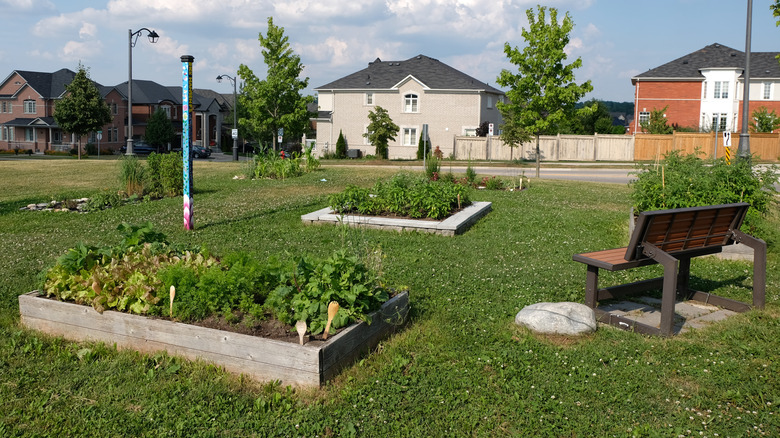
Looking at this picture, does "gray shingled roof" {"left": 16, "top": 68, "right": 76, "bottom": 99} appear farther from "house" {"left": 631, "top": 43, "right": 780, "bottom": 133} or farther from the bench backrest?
the bench backrest

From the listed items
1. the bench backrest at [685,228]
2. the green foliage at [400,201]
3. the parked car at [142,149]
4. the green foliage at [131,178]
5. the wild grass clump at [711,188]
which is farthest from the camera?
the parked car at [142,149]

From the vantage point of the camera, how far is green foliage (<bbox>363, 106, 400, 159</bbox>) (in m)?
47.5

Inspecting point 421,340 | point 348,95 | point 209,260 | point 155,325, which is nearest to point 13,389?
point 155,325

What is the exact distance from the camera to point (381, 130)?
155ft

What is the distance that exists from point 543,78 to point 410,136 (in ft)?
77.2

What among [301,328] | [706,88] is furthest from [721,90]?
[301,328]

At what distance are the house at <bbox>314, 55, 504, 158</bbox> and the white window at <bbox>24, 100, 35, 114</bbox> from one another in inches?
1302

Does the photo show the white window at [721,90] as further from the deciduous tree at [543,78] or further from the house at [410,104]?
the deciduous tree at [543,78]

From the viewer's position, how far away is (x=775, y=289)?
24.3 feet

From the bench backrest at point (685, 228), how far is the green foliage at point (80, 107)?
170 ft

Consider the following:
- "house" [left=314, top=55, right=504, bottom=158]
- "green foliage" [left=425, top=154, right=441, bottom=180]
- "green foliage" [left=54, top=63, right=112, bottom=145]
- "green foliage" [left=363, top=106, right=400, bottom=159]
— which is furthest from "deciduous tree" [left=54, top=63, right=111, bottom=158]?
"green foliage" [left=425, top=154, right=441, bottom=180]

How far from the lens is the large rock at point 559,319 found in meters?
5.70

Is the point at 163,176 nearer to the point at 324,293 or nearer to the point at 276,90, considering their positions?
the point at 324,293

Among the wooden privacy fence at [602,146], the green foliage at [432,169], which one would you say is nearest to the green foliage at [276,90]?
the wooden privacy fence at [602,146]
